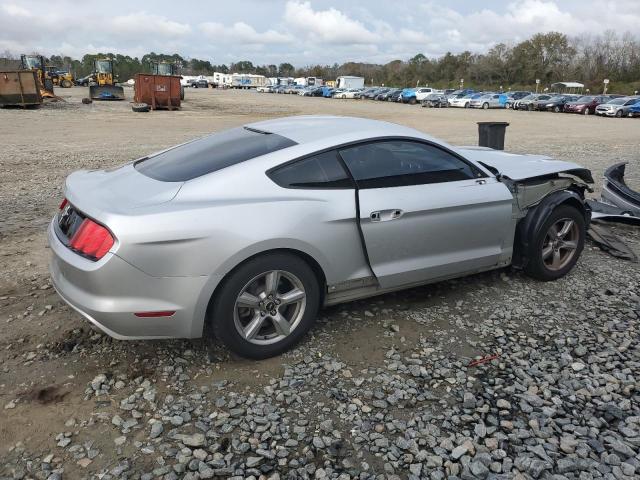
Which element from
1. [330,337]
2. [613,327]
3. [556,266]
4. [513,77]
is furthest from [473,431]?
[513,77]

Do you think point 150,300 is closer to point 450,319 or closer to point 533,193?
point 450,319

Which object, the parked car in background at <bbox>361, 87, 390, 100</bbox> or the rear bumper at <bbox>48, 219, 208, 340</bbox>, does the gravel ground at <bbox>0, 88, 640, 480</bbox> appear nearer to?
the rear bumper at <bbox>48, 219, 208, 340</bbox>

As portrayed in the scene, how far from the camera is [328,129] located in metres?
3.98

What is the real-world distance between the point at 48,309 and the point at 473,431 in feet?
10.7

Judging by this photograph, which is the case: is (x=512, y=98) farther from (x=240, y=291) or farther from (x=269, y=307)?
(x=240, y=291)

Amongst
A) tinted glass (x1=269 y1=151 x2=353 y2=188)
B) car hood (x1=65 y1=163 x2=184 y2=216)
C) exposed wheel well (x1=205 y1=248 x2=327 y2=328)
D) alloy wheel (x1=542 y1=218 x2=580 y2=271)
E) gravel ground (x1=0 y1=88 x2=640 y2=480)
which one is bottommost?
gravel ground (x1=0 y1=88 x2=640 y2=480)

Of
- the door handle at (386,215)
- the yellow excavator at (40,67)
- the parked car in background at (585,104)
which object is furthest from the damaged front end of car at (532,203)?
the parked car in background at (585,104)

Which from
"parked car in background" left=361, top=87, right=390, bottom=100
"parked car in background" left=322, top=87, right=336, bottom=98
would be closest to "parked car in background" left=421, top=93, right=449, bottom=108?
"parked car in background" left=361, top=87, right=390, bottom=100

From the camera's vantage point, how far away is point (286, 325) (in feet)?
11.5

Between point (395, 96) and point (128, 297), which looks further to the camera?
point (395, 96)

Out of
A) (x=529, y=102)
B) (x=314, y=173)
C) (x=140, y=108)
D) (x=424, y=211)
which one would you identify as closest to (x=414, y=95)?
(x=529, y=102)

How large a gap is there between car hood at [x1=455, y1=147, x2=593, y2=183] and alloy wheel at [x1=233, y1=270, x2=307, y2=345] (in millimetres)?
1983

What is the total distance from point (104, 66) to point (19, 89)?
20049mm

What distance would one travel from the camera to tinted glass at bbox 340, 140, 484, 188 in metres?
3.75
